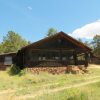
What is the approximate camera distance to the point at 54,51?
3594 centimetres

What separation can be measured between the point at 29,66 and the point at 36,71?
5.07 ft

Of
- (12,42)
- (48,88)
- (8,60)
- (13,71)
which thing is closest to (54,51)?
(13,71)

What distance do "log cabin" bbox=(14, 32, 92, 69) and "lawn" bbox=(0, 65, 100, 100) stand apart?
3.34 metres

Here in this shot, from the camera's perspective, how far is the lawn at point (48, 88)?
16083mm

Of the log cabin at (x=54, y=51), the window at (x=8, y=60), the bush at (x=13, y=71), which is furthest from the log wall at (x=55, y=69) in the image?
the window at (x=8, y=60)

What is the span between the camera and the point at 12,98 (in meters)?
17.1

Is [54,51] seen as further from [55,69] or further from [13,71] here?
[13,71]

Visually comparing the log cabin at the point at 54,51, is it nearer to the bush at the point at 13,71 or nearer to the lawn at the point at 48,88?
the bush at the point at 13,71

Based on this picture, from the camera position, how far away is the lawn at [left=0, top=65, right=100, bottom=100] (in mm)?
16083

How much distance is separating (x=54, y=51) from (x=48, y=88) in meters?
14.7

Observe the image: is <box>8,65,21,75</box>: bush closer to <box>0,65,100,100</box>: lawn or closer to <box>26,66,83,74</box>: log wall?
<box>26,66,83,74</box>: log wall

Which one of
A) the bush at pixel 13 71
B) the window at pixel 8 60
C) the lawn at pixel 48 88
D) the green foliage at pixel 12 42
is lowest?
the lawn at pixel 48 88

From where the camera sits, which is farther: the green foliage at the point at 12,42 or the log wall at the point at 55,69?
the green foliage at the point at 12,42

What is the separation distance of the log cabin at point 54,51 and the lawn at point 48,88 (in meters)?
3.34
